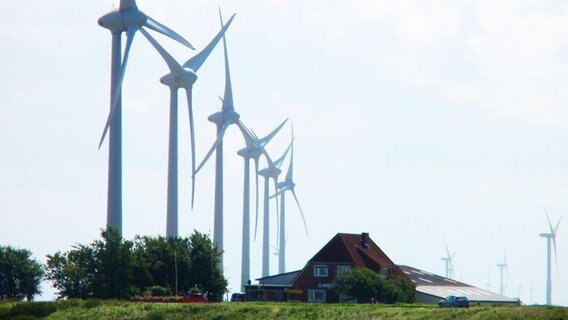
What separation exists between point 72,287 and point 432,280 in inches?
2856

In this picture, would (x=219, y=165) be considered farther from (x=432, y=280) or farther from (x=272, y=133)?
(x=432, y=280)

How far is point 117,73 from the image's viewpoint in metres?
121

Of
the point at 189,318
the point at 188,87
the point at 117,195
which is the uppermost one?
the point at 188,87

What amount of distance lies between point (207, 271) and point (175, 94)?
70.3ft

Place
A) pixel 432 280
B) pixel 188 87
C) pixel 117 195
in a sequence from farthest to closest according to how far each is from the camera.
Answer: pixel 432 280 → pixel 188 87 → pixel 117 195

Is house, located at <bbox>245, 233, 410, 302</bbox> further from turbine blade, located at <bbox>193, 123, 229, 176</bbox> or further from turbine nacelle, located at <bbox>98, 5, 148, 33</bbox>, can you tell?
turbine nacelle, located at <bbox>98, 5, 148, 33</bbox>

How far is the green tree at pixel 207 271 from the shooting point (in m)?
131

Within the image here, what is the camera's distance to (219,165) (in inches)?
6137

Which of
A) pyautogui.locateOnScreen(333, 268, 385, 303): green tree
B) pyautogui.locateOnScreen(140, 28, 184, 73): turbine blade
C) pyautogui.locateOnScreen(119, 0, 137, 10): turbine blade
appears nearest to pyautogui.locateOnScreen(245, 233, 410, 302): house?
pyautogui.locateOnScreen(333, 268, 385, 303): green tree

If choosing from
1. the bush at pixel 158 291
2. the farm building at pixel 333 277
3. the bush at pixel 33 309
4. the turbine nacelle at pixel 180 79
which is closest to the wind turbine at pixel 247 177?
the farm building at pixel 333 277

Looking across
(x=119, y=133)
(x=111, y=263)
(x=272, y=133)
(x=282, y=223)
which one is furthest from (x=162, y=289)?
(x=282, y=223)

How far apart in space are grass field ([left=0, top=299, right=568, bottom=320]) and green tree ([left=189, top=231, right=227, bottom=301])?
90.6 feet

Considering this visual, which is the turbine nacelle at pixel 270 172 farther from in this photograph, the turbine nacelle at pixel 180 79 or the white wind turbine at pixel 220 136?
the turbine nacelle at pixel 180 79

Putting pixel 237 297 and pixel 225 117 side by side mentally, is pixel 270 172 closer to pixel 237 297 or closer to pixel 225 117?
pixel 225 117
